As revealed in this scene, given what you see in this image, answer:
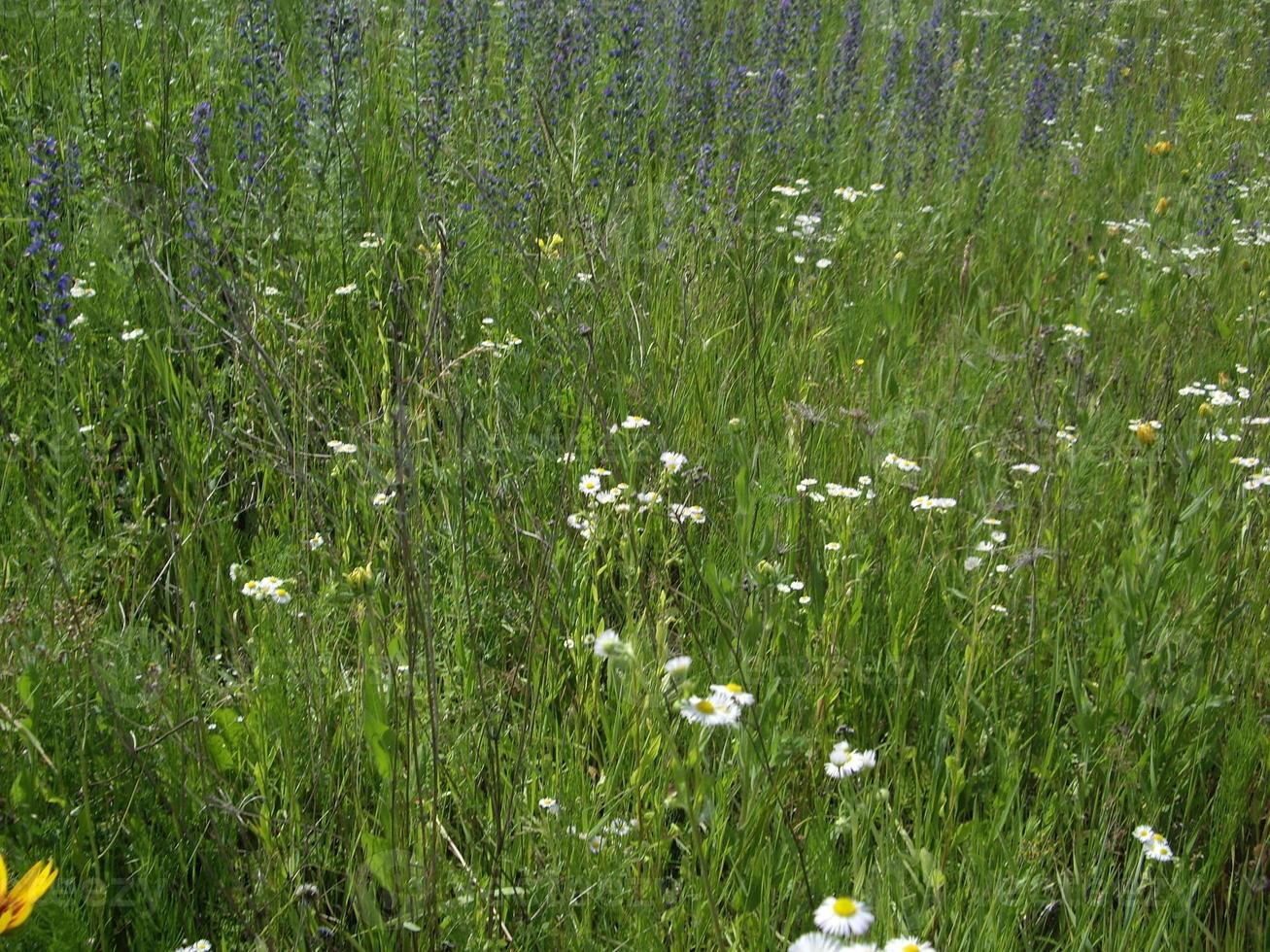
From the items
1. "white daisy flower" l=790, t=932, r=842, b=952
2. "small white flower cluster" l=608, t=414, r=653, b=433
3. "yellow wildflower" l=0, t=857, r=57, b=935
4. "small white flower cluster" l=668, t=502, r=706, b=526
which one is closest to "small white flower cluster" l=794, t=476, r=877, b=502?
"small white flower cluster" l=668, t=502, r=706, b=526

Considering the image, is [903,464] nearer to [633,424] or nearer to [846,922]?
[633,424]

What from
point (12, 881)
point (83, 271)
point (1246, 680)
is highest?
point (83, 271)

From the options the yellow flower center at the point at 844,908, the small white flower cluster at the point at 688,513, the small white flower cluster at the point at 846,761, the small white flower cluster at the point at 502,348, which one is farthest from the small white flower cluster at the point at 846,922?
the small white flower cluster at the point at 502,348

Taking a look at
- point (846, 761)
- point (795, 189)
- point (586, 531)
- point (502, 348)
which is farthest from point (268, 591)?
point (795, 189)

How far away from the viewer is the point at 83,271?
2.71 m

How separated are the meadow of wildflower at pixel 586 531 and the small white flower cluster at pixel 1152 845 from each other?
56mm

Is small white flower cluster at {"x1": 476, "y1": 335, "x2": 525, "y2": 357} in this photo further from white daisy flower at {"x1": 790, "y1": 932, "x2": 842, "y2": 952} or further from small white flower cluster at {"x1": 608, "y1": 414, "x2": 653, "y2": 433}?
white daisy flower at {"x1": 790, "y1": 932, "x2": 842, "y2": 952}

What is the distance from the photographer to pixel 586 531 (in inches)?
78.2

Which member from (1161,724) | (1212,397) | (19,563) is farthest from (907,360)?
(19,563)

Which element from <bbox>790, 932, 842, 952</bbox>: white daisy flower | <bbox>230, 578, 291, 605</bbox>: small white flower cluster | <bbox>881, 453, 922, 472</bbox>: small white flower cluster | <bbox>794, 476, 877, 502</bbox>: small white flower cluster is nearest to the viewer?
<bbox>790, 932, 842, 952</bbox>: white daisy flower

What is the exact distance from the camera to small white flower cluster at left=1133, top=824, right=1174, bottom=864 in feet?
5.16

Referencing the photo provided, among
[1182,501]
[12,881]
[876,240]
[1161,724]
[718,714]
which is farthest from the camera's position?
[876,240]

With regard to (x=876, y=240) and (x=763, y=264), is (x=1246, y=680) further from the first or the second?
(x=876, y=240)

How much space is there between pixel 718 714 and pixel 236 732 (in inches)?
35.4
